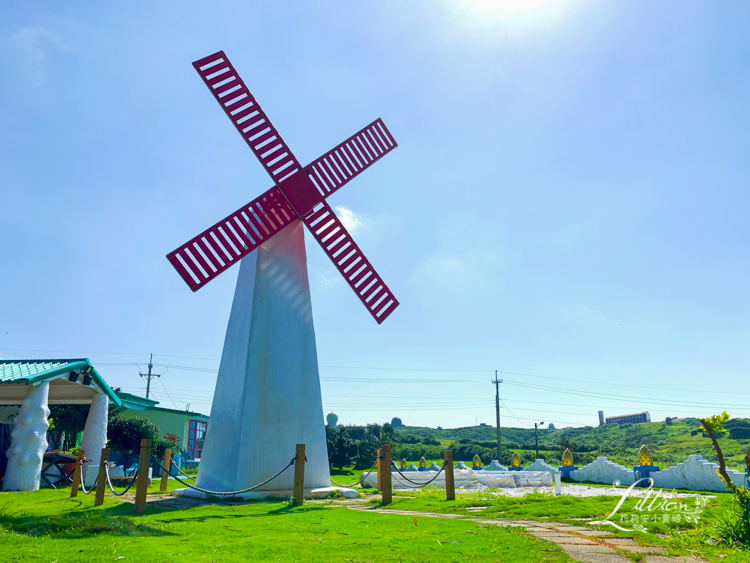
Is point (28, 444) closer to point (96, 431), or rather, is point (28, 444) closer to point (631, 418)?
point (96, 431)

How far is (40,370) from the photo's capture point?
1183 cm

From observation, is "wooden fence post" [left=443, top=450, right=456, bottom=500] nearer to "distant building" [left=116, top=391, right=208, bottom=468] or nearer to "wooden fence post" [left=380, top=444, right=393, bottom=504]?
"wooden fence post" [left=380, top=444, right=393, bottom=504]

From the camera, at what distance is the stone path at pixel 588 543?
3.67 metres

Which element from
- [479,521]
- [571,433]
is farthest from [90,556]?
[571,433]

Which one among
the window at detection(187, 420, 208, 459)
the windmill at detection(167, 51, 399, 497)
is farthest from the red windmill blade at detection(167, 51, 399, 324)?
the window at detection(187, 420, 208, 459)

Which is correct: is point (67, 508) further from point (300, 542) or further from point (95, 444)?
point (95, 444)

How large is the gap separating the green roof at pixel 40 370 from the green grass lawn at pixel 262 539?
18.5ft

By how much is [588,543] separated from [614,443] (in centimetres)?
6212

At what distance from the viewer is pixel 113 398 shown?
1470 centimetres

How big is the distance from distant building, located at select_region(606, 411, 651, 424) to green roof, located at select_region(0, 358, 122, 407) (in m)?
84.3

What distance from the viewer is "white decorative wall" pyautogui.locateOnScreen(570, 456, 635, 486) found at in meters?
15.5

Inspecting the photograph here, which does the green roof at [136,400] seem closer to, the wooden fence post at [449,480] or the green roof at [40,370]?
the green roof at [40,370]

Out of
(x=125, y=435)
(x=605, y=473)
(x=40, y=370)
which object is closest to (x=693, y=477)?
(x=605, y=473)

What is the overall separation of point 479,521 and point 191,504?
16.0 ft
